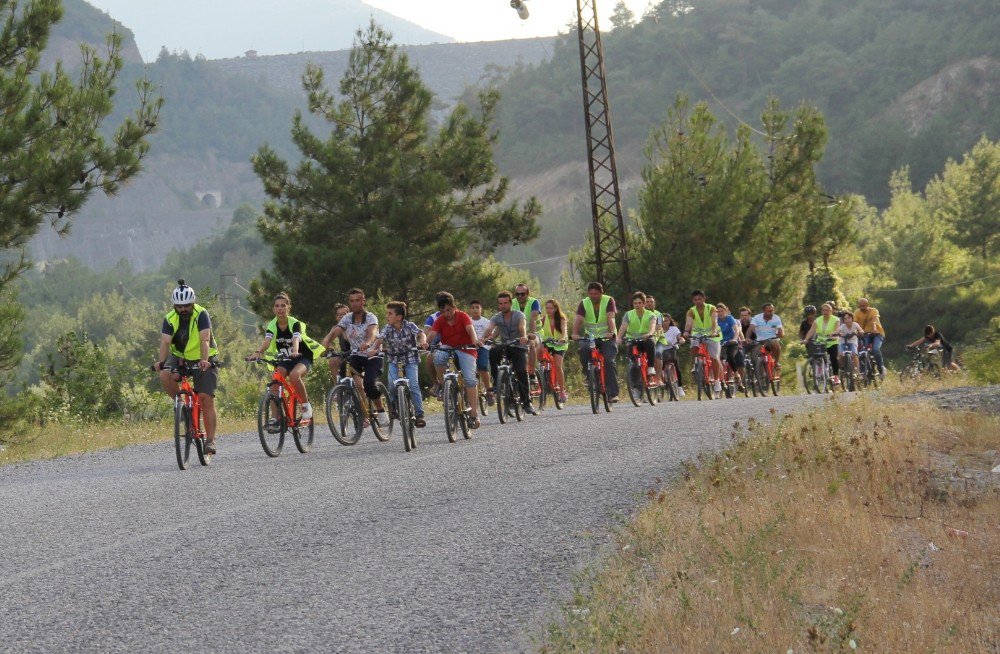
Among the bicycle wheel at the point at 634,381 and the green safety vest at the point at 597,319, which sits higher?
the green safety vest at the point at 597,319

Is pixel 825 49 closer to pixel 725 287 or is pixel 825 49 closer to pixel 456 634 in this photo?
pixel 725 287

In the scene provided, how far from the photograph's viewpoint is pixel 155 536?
9.15 meters

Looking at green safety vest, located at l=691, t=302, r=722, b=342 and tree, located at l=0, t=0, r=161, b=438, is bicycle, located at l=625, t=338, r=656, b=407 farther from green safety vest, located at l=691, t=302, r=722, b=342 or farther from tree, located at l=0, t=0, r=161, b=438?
tree, located at l=0, t=0, r=161, b=438

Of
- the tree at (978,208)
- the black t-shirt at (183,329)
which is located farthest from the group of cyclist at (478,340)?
the tree at (978,208)

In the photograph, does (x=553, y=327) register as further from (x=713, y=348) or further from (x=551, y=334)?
(x=713, y=348)

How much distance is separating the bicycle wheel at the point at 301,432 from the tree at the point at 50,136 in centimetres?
797

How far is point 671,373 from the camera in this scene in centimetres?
2395

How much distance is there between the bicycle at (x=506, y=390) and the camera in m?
18.6

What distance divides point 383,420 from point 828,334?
13024 mm

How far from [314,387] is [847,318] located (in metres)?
12.3

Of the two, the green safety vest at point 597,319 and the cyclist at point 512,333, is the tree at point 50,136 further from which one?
the green safety vest at point 597,319

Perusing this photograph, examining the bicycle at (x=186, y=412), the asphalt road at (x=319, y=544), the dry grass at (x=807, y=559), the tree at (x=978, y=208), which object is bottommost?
the dry grass at (x=807, y=559)

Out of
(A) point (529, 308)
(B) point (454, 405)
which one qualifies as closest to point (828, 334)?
(A) point (529, 308)

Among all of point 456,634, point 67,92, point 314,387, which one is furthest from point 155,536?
point 314,387
